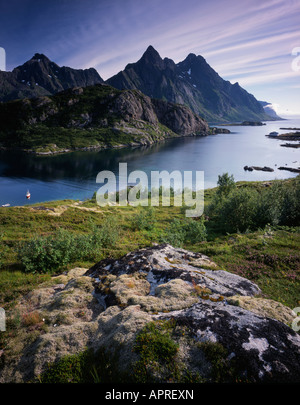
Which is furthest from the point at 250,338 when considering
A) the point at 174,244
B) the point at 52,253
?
the point at 174,244

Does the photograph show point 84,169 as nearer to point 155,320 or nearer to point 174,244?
point 174,244

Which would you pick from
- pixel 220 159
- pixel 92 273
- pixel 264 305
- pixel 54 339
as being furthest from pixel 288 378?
pixel 220 159

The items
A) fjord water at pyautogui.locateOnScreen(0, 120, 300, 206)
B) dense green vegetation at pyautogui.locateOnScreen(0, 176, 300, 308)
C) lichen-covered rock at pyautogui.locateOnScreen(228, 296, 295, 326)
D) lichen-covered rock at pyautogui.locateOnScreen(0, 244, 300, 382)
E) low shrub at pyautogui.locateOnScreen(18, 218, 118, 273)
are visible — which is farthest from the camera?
fjord water at pyautogui.locateOnScreen(0, 120, 300, 206)

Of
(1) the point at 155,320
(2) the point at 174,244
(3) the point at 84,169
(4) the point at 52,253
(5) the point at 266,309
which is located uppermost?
(3) the point at 84,169

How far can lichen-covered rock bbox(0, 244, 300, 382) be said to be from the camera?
5.35m

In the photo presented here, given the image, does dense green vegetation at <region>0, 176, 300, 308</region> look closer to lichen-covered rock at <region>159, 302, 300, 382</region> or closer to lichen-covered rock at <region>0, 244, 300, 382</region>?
lichen-covered rock at <region>0, 244, 300, 382</region>

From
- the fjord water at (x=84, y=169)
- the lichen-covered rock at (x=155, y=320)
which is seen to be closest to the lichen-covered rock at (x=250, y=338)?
the lichen-covered rock at (x=155, y=320)

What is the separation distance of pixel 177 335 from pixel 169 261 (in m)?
6.76

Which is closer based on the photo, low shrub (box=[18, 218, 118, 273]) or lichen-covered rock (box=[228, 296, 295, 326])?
lichen-covered rock (box=[228, 296, 295, 326])

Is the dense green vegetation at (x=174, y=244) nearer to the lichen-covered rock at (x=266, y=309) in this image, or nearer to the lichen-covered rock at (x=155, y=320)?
the lichen-covered rock at (x=155, y=320)

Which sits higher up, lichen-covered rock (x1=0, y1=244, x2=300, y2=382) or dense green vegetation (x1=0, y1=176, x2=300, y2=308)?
lichen-covered rock (x1=0, y1=244, x2=300, y2=382)

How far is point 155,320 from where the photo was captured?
669 centimetres

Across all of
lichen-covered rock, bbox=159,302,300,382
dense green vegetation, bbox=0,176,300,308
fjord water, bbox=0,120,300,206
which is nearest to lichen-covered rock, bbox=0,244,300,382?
lichen-covered rock, bbox=159,302,300,382

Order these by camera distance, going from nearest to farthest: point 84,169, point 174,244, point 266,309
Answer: point 266,309, point 174,244, point 84,169
